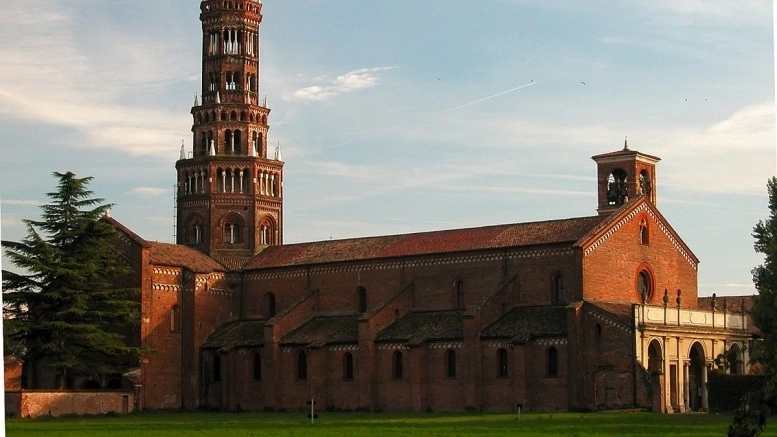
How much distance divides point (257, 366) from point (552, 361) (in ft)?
58.7

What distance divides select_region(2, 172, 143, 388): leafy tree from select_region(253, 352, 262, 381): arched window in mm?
6157

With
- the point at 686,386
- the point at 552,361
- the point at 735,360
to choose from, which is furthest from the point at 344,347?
the point at 735,360

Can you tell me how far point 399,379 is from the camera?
58219 mm

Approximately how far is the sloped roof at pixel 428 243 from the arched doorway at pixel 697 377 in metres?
7.43

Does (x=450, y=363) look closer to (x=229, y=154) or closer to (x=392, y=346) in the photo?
(x=392, y=346)

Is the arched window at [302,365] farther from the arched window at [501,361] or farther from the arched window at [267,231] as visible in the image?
the arched window at [267,231]

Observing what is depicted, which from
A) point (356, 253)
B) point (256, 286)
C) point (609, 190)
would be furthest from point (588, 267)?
point (256, 286)

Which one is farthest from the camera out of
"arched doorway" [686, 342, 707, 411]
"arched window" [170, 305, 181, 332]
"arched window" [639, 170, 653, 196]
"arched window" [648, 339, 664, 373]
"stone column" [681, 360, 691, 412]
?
"arched window" [170, 305, 181, 332]

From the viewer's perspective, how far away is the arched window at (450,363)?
56.6m

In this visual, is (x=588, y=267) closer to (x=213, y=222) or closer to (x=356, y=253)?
(x=356, y=253)

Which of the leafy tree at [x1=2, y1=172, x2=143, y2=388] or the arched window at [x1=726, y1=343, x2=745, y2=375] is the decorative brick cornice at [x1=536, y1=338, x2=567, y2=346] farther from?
the leafy tree at [x1=2, y1=172, x2=143, y2=388]

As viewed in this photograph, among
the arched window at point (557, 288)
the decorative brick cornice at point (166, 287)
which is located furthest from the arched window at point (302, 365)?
the arched window at point (557, 288)

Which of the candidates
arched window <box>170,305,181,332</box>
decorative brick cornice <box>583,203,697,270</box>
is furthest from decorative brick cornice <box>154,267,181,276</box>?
decorative brick cornice <box>583,203,697,270</box>

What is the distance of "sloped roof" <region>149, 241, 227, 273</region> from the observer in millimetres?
67188
